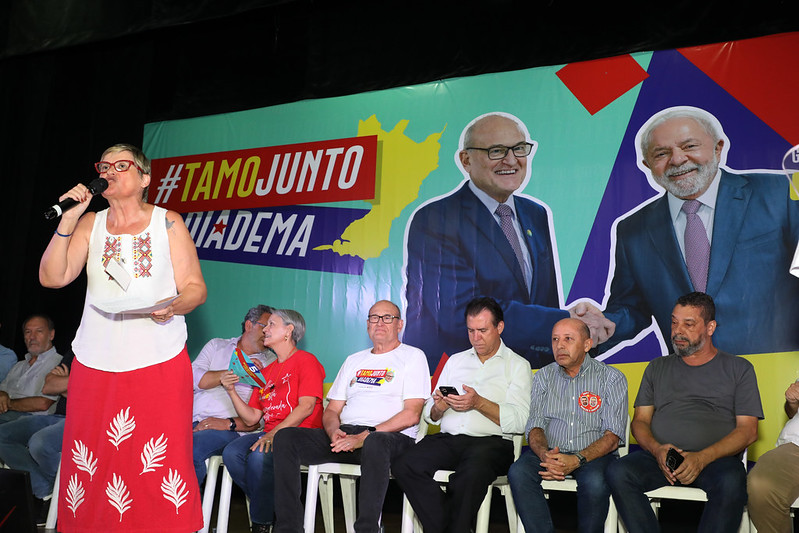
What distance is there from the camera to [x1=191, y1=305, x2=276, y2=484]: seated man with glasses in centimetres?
388

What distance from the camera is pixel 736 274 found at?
12.2 feet

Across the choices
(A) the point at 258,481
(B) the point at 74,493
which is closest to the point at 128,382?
(B) the point at 74,493

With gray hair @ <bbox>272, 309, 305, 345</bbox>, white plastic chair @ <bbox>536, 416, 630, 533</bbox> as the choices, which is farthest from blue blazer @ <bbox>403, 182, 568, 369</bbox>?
white plastic chair @ <bbox>536, 416, 630, 533</bbox>

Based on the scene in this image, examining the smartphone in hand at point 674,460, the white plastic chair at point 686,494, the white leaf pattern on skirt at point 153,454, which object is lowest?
the white plastic chair at point 686,494

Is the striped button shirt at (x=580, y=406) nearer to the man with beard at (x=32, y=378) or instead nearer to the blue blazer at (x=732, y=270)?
the blue blazer at (x=732, y=270)

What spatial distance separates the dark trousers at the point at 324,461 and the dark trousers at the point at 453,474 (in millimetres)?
79

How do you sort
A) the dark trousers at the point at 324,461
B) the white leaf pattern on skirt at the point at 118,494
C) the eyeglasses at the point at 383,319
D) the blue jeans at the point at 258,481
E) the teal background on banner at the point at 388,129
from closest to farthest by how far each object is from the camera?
the white leaf pattern on skirt at the point at 118,494 → the dark trousers at the point at 324,461 → the blue jeans at the point at 258,481 → the eyeglasses at the point at 383,319 → the teal background on banner at the point at 388,129

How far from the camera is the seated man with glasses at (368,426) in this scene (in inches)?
129

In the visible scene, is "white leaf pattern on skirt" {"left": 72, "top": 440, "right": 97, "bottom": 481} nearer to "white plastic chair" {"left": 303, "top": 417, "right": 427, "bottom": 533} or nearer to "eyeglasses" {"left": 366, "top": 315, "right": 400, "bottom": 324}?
"white plastic chair" {"left": 303, "top": 417, "right": 427, "bottom": 533}

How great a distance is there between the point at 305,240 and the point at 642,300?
6.80ft

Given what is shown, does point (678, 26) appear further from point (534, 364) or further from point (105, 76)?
point (105, 76)

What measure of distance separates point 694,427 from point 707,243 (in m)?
1.06

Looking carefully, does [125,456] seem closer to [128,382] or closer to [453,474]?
[128,382]

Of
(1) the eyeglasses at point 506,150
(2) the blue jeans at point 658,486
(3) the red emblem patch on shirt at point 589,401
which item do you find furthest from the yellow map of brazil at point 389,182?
(2) the blue jeans at point 658,486
